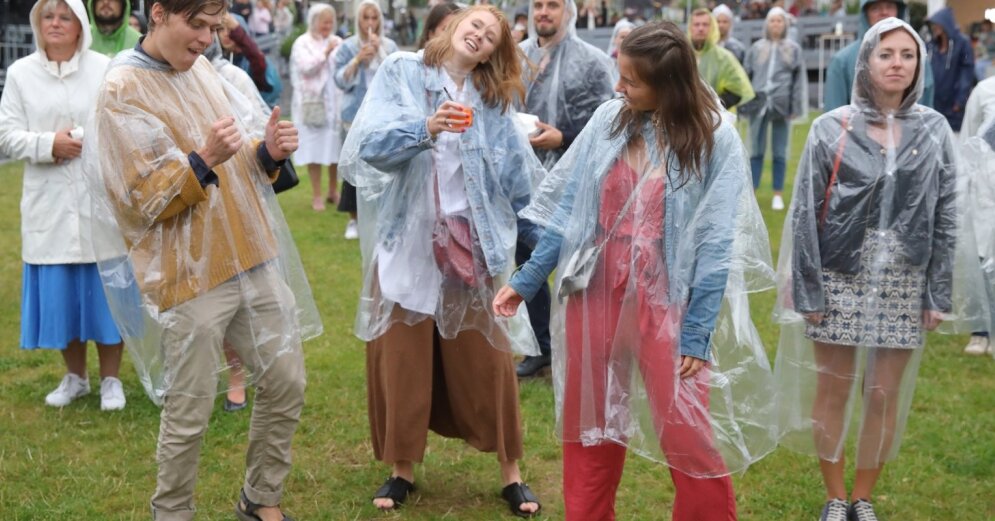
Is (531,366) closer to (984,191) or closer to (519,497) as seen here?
(519,497)

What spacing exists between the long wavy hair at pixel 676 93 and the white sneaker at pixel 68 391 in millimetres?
3263

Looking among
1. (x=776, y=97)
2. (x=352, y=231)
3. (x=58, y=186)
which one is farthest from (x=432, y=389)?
(x=776, y=97)

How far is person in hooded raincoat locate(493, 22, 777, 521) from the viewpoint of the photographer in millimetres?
2850

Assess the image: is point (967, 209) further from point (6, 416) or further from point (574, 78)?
point (6, 416)

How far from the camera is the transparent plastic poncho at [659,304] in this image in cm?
287

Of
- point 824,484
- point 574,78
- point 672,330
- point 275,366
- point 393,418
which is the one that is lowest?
point 824,484

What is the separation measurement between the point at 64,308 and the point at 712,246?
3.05 m

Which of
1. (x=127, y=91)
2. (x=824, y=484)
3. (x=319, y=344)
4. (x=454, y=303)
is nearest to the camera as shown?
(x=127, y=91)

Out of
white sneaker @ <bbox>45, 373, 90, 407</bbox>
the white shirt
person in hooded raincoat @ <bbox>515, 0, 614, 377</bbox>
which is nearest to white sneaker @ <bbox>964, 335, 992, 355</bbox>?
person in hooded raincoat @ <bbox>515, 0, 614, 377</bbox>

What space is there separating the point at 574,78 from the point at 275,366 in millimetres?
2329

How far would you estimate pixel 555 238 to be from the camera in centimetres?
308

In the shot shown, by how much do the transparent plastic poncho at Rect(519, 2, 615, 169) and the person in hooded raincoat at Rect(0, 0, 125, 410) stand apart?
190 cm

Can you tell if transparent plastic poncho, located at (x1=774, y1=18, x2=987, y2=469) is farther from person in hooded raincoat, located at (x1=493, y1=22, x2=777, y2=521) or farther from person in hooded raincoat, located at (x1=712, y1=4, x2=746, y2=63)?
person in hooded raincoat, located at (x1=712, y1=4, x2=746, y2=63)

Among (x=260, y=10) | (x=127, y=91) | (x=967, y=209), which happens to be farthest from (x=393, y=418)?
(x=260, y=10)
